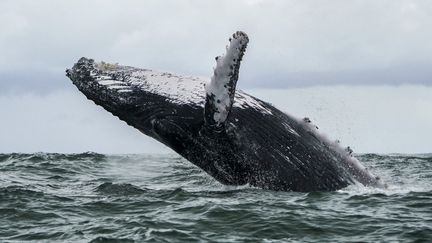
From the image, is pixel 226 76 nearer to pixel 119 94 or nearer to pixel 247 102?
pixel 247 102

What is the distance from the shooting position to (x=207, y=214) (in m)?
10.8

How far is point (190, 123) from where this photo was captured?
11.7 meters

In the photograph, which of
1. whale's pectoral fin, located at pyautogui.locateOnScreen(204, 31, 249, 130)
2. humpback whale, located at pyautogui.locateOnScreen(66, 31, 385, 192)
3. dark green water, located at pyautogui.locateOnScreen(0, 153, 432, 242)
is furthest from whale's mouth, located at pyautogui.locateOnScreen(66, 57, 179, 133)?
dark green water, located at pyautogui.locateOnScreen(0, 153, 432, 242)

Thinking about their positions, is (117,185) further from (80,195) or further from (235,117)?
(235,117)

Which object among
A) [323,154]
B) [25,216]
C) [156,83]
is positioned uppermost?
[156,83]

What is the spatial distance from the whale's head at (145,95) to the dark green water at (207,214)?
150cm

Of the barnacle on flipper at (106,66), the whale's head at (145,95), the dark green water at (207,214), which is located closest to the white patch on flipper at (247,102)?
the whale's head at (145,95)

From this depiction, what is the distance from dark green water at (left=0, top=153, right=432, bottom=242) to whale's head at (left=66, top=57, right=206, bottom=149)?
4.91ft

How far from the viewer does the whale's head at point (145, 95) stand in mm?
11797

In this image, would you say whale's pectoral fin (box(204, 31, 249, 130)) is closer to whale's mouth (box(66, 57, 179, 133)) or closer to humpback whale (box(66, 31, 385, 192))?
humpback whale (box(66, 31, 385, 192))

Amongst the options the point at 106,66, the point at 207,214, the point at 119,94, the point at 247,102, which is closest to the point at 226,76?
the point at 247,102

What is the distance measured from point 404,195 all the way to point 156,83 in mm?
5474

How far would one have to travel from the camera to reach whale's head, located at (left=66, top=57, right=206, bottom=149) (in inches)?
464

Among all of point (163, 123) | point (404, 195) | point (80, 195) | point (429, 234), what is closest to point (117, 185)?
point (80, 195)
